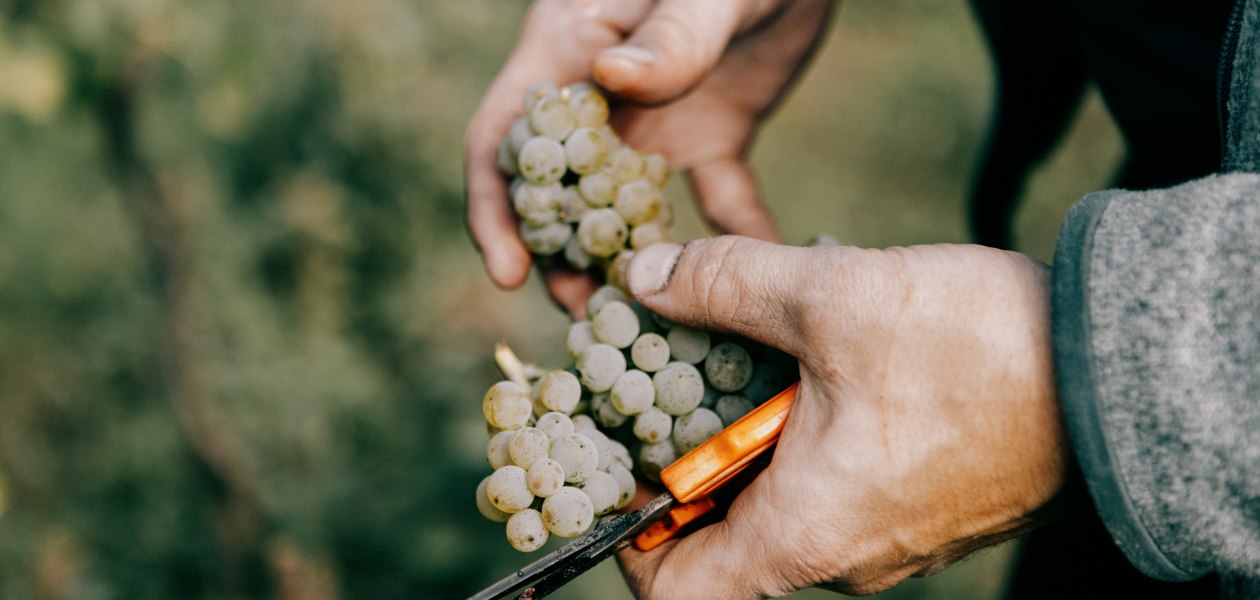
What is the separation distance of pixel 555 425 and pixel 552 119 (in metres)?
0.56

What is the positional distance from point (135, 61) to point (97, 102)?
20 centimetres

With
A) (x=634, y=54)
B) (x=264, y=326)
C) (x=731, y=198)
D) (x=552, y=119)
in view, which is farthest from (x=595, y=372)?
(x=264, y=326)

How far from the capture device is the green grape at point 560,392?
4.34ft

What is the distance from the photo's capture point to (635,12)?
6.72 feet

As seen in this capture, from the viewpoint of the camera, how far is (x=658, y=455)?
1351 mm

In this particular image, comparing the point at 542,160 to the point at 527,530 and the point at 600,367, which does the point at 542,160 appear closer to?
the point at 600,367

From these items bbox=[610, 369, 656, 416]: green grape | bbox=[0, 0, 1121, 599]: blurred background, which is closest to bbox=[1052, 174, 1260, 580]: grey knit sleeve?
bbox=[610, 369, 656, 416]: green grape

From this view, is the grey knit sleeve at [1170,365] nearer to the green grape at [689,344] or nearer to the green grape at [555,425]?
the green grape at [689,344]

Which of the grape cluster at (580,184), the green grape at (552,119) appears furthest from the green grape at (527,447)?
the green grape at (552,119)

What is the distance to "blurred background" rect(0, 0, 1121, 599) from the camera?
267 cm

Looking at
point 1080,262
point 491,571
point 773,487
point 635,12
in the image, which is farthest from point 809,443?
point 491,571

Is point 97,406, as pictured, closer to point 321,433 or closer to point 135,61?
point 321,433

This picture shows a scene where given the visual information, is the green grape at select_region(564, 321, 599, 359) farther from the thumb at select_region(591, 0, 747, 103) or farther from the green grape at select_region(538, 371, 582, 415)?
the thumb at select_region(591, 0, 747, 103)

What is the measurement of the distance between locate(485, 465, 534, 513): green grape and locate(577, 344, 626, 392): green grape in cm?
19
